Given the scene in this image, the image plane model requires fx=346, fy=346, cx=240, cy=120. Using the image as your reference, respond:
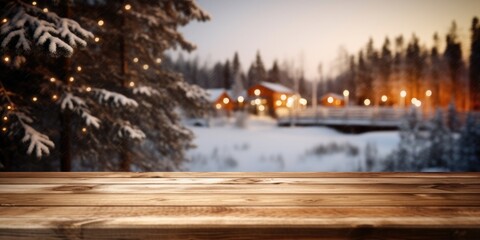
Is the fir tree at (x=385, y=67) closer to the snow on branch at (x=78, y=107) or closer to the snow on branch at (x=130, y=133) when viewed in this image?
the snow on branch at (x=130, y=133)

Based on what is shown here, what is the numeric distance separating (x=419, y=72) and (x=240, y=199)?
186ft

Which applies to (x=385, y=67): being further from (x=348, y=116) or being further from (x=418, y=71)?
(x=348, y=116)

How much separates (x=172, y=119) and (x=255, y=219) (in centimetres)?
938

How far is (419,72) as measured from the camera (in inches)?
2024

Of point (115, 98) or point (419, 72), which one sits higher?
point (419, 72)

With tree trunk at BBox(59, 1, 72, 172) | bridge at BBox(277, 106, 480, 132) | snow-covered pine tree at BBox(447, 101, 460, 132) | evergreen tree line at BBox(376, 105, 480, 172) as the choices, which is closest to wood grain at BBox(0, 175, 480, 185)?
tree trunk at BBox(59, 1, 72, 172)

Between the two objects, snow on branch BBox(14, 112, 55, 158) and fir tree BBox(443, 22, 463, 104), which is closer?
snow on branch BBox(14, 112, 55, 158)

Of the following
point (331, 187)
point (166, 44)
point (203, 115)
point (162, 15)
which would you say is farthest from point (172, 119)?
point (331, 187)

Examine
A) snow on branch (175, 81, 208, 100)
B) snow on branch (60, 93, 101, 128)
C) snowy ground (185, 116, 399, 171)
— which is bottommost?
snowy ground (185, 116, 399, 171)

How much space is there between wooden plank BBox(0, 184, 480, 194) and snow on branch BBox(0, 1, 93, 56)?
2.17 m

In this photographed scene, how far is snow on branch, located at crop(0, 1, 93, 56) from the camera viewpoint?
13.6 ft

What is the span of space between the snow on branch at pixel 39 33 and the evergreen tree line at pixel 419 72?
45530 millimetres

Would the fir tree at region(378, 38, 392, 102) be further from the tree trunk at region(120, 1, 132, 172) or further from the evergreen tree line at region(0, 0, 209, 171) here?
the tree trunk at region(120, 1, 132, 172)

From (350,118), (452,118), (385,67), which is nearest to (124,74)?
(452,118)
